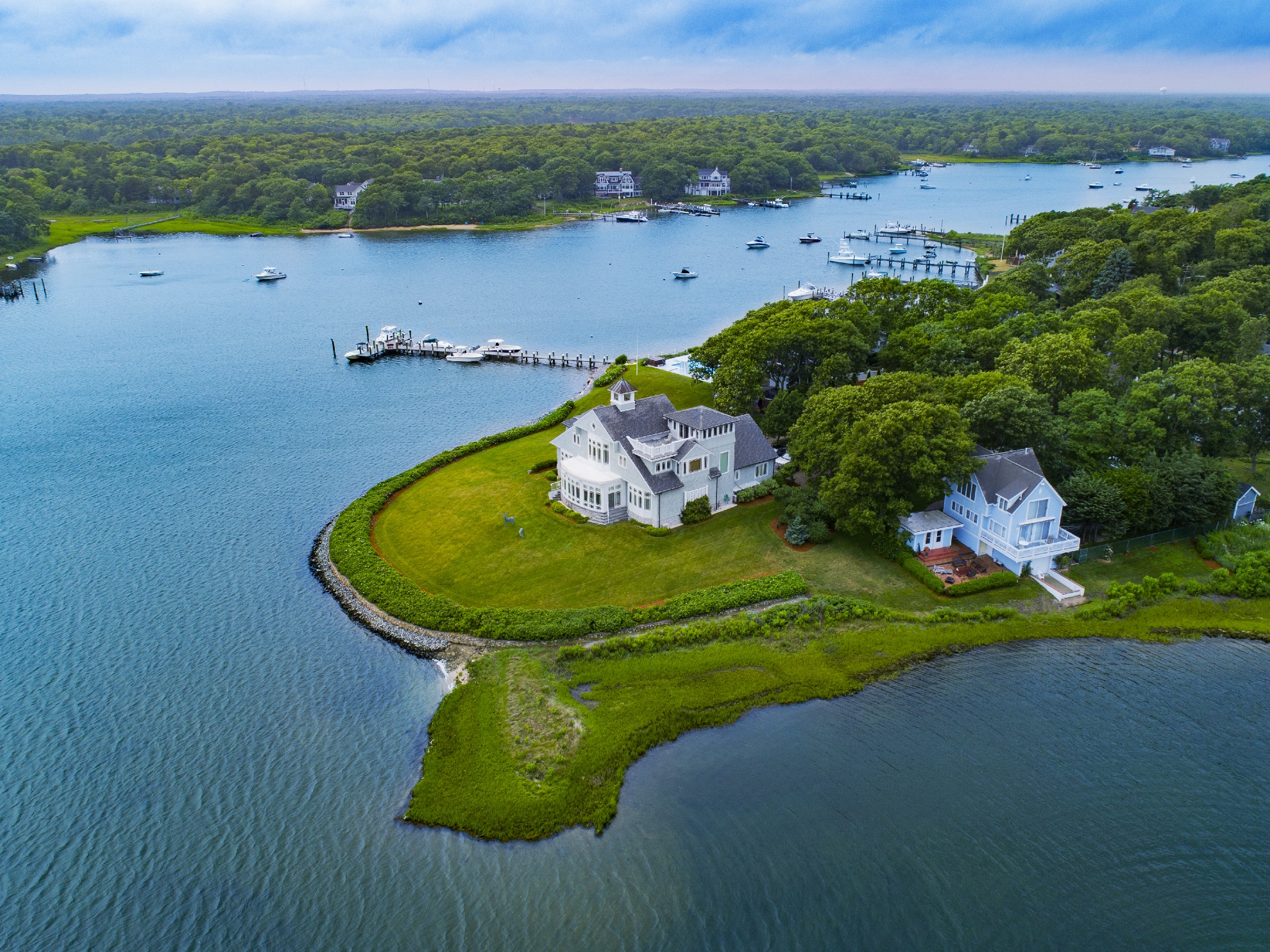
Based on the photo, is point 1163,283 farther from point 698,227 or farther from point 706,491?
point 698,227

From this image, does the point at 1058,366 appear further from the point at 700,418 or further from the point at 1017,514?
the point at 700,418

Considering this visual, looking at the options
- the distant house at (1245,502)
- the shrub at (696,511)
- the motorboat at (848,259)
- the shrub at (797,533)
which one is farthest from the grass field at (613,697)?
the motorboat at (848,259)

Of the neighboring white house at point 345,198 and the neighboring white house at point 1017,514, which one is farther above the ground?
the neighboring white house at point 345,198

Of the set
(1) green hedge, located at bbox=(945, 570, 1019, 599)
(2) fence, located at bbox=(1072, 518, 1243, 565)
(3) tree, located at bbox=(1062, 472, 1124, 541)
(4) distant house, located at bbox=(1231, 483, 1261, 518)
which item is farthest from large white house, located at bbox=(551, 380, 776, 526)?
(4) distant house, located at bbox=(1231, 483, 1261, 518)

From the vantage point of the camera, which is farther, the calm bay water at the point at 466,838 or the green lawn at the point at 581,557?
the green lawn at the point at 581,557

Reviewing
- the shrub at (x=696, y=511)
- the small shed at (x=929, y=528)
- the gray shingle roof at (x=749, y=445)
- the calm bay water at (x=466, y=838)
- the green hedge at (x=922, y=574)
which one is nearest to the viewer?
the calm bay water at (x=466, y=838)

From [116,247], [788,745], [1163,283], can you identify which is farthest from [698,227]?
[788,745]

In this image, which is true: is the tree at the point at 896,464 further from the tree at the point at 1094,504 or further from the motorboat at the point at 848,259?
the motorboat at the point at 848,259
